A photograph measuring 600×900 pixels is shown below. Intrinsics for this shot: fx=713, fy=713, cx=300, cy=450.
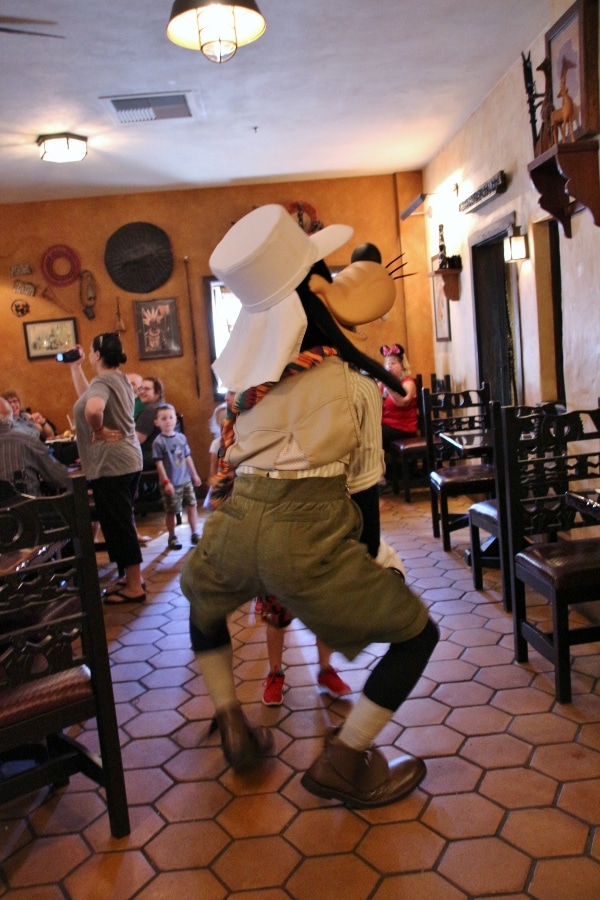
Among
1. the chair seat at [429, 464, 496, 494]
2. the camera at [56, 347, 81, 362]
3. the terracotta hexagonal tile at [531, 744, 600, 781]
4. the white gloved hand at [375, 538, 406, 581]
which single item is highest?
the camera at [56, 347, 81, 362]

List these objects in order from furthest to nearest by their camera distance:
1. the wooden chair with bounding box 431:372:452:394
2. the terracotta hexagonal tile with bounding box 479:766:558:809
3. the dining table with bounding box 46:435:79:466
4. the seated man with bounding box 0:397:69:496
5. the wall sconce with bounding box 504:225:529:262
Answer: the wooden chair with bounding box 431:372:452:394, the dining table with bounding box 46:435:79:466, the wall sconce with bounding box 504:225:529:262, the seated man with bounding box 0:397:69:496, the terracotta hexagonal tile with bounding box 479:766:558:809

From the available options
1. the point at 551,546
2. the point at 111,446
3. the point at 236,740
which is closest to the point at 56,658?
the point at 236,740

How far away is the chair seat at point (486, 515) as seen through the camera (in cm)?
331

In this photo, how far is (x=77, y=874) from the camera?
1.81 metres

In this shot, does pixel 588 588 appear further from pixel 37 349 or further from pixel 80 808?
pixel 37 349

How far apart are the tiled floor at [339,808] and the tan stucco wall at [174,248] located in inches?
187

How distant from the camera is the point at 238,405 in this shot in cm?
188

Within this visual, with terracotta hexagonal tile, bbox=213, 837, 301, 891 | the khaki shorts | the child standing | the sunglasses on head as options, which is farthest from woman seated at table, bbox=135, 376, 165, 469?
terracotta hexagonal tile, bbox=213, 837, 301, 891

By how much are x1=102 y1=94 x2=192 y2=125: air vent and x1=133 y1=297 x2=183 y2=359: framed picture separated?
93.7 inches

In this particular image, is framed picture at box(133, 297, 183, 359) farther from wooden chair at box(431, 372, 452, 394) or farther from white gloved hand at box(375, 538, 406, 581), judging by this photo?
white gloved hand at box(375, 538, 406, 581)

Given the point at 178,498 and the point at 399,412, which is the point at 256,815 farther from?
the point at 399,412

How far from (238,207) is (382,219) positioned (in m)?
1.46

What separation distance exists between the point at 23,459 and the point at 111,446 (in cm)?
53

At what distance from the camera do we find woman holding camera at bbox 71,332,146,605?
147 inches
